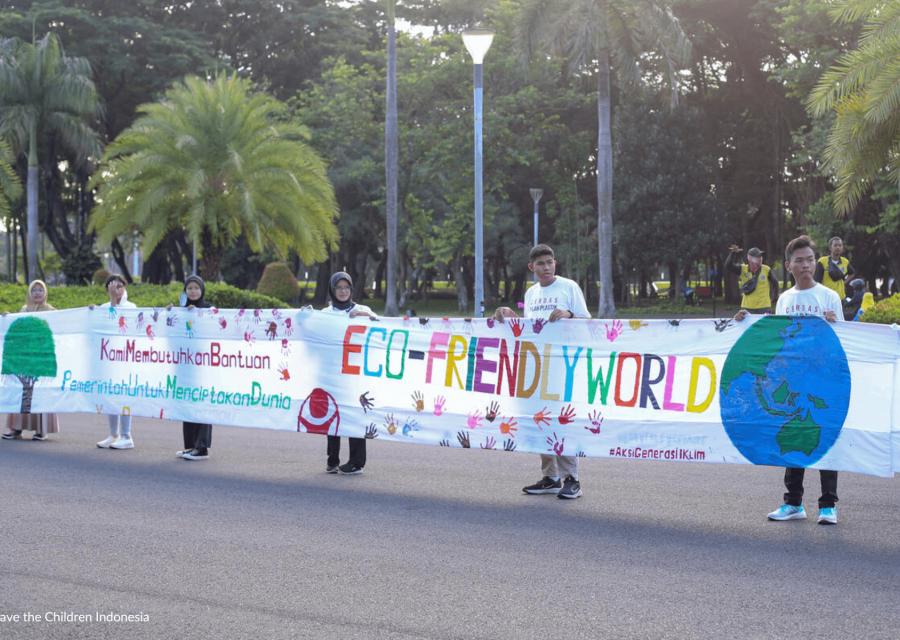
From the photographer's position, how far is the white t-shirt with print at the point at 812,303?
329 inches

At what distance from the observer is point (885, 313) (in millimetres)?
16250

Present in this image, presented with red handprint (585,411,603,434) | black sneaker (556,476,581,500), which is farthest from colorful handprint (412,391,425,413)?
red handprint (585,411,603,434)

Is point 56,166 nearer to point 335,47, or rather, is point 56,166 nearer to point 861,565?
point 335,47

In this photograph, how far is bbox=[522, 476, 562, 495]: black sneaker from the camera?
376 inches

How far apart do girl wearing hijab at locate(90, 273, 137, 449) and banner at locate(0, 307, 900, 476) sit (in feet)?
0.65

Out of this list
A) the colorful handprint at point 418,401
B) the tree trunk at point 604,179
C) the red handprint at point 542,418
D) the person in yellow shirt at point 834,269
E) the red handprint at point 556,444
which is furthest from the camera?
the tree trunk at point 604,179

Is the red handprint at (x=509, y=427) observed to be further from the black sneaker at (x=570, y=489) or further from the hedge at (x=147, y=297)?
the hedge at (x=147, y=297)

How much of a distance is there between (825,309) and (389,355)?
3874 mm

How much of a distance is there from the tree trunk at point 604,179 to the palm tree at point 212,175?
8.41 metres

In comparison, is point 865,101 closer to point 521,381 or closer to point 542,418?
point 521,381

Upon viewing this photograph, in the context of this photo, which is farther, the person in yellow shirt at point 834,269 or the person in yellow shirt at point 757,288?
the person in yellow shirt at point 757,288

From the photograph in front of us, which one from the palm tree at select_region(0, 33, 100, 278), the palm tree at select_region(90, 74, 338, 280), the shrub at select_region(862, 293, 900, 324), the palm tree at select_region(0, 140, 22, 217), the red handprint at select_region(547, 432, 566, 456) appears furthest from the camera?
the palm tree at select_region(0, 33, 100, 278)

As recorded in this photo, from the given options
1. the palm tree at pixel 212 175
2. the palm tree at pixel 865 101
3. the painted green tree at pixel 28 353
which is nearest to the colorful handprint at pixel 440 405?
the painted green tree at pixel 28 353

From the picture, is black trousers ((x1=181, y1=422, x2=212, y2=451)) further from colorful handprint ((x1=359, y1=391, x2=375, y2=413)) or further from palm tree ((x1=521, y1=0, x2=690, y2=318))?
palm tree ((x1=521, y1=0, x2=690, y2=318))
